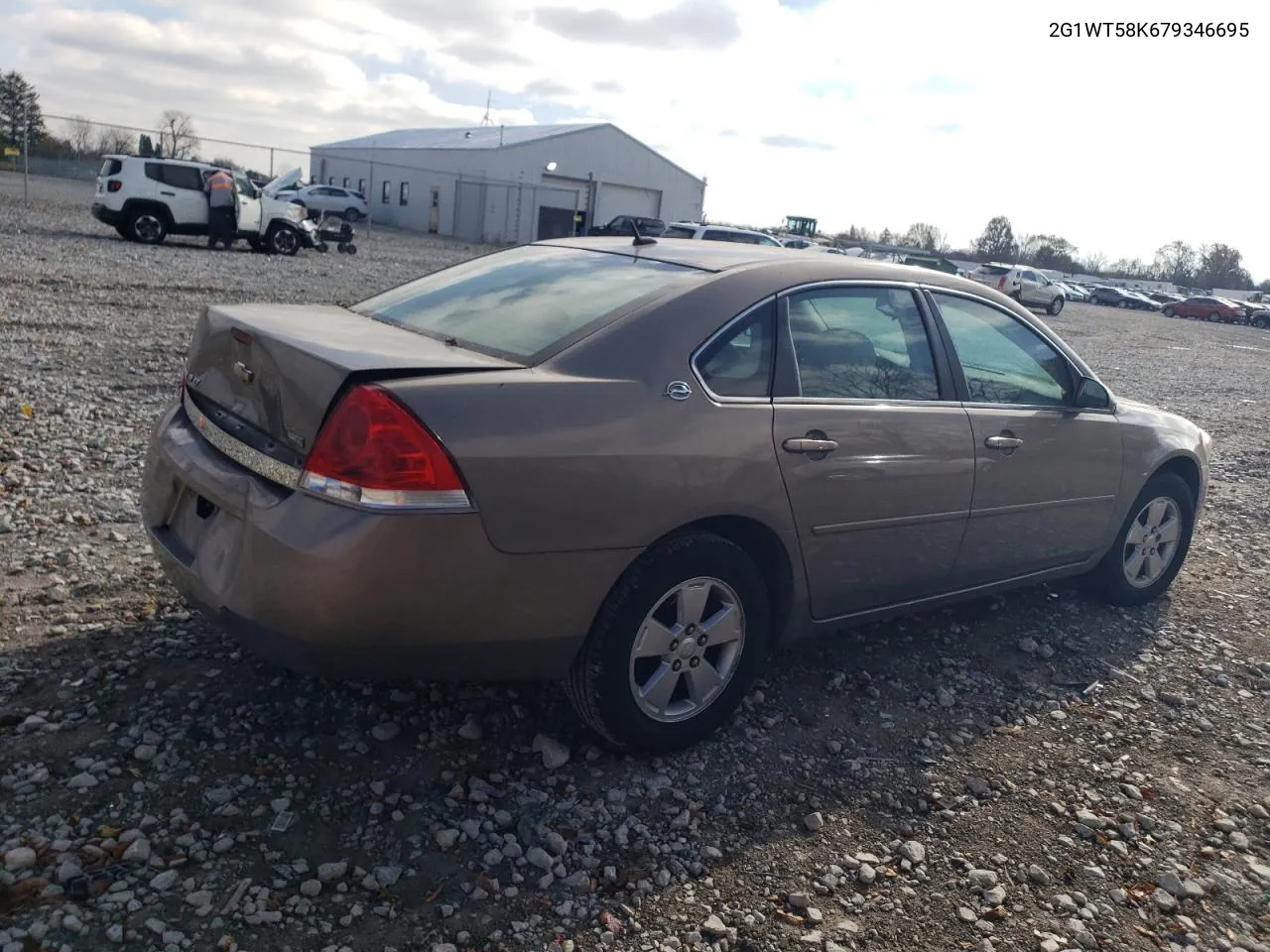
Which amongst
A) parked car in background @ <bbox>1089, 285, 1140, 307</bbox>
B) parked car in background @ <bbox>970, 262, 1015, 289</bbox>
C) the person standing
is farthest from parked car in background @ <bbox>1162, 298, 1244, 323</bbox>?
the person standing

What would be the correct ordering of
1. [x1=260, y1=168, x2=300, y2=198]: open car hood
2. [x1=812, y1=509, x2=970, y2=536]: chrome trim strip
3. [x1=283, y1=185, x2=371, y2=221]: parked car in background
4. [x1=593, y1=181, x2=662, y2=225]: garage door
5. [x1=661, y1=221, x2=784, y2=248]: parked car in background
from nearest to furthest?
[x1=812, y1=509, x2=970, y2=536]: chrome trim strip, [x1=661, y1=221, x2=784, y2=248]: parked car in background, [x1=260, y1=168, x2=300, y2=198]: open car hood, [x1=283, y1=185, x2=371, y2=221]: parked car in background, [x1=593, y1=181, x2=662, y2=225]: garage door

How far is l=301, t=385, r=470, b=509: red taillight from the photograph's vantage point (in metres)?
2.60

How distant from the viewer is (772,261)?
3.65 meters

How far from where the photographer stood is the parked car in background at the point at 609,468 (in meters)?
2.65

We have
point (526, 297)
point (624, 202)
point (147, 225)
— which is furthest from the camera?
point (624, 202)

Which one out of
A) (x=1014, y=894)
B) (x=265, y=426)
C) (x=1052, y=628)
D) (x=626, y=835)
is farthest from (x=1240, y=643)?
(x=265, y=426)

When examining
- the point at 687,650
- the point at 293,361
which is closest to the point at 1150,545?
the point at 687,650

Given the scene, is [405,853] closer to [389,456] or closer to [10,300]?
[389,456]

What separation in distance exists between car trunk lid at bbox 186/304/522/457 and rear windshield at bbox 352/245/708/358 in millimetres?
139

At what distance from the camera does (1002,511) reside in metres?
4.16

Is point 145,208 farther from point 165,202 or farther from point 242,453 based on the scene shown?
point 242,453

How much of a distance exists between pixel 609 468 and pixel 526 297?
0.97 meters

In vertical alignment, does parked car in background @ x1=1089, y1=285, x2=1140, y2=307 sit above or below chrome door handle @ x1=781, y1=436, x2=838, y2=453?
above

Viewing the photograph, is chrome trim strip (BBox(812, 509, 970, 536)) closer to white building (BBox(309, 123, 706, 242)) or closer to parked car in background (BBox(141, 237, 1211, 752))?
parked car in background (BBox(141, 237, 1211, 752))
